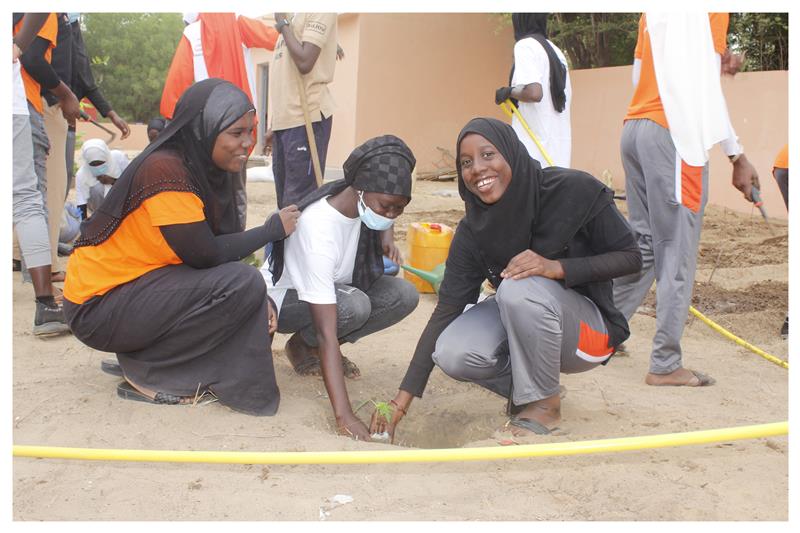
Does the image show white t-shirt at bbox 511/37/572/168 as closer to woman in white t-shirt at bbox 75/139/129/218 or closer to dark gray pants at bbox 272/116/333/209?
dark gray pants at bbox 272/116/333/209

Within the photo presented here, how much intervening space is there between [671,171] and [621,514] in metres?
1.71

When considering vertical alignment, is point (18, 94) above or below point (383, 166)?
above

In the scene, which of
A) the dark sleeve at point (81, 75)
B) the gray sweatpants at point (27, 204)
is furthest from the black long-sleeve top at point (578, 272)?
the dark sleeve at point (81, 75)

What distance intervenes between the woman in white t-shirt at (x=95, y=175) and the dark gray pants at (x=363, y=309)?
323cm

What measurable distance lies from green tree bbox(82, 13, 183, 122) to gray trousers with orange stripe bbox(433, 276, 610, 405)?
32.2 meters

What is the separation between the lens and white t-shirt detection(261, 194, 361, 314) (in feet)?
9.57

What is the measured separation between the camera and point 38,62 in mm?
4066

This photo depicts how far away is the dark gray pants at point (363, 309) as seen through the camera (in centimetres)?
326

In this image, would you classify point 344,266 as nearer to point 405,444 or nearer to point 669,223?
point 405,444

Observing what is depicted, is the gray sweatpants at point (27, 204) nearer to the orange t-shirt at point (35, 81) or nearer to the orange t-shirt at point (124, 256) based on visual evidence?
the orange t-shirt at point (35, 81)

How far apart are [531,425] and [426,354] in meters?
0.46

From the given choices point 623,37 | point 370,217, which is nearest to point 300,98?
point 370,217

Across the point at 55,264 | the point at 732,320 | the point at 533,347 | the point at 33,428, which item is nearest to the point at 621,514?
the point at 533,347

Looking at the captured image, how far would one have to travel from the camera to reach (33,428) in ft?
9.02
